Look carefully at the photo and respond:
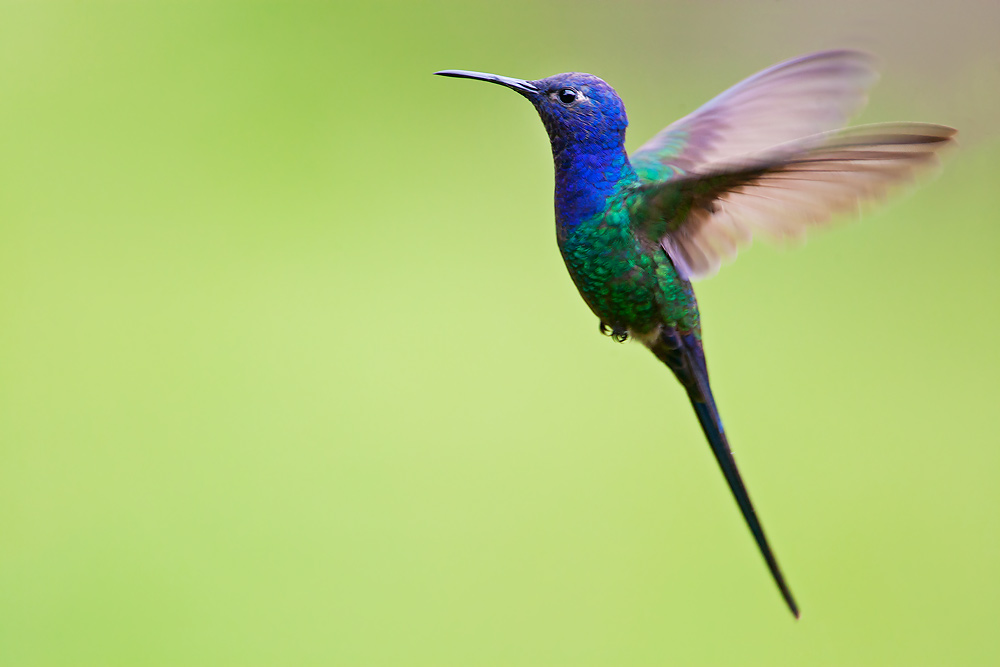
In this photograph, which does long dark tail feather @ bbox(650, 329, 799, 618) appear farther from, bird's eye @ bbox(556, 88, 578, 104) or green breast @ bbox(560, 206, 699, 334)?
bird's eye @ bbox(556, 88, 578, 104)

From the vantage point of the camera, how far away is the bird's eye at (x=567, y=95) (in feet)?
1.92

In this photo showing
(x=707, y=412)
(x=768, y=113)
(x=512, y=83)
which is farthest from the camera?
(x=768, y=113)

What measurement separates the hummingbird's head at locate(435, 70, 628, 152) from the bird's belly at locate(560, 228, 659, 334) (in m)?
0.06

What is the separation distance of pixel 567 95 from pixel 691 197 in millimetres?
112

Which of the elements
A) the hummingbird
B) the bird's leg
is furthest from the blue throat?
the bird's leg

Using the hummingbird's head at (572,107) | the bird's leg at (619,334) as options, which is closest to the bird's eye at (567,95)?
the hummingbird's head at (572,107)

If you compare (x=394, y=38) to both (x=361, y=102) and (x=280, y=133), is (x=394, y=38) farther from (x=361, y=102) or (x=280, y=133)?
(x=280, y=133)

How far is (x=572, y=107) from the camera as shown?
1.92 ft

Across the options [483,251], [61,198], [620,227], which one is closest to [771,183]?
[620,227]

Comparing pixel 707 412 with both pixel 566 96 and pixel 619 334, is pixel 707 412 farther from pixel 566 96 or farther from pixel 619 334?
pixel 566 96

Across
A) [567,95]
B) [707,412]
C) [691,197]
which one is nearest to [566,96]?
[567,95]

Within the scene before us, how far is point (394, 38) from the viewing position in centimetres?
239

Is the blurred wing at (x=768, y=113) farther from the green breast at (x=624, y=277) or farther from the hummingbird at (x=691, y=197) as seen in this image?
the green breast at (x=624, y=277)

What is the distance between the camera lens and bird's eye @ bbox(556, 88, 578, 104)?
59 centimetres
